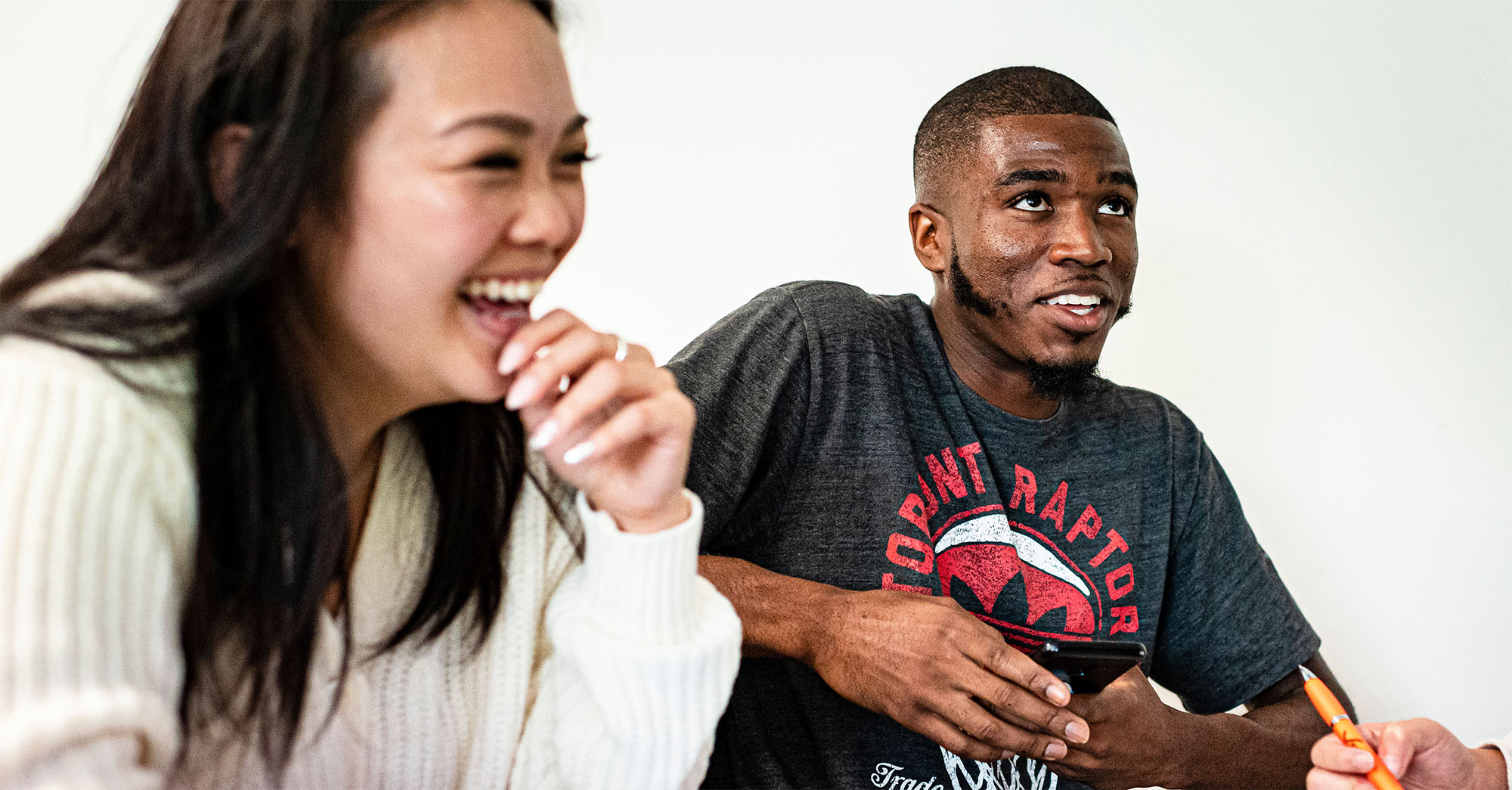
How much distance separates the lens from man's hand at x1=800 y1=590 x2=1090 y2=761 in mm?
1064

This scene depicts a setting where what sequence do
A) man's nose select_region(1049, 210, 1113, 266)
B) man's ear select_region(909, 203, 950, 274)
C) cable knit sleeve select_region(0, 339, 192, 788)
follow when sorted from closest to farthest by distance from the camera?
cable knit sleeve select_region(0, 339, 192, 788), man's nose select_region(1049, 210, 1113, 266), man's ear select_region(909, 203, 950, 274)

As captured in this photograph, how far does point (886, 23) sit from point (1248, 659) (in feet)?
3.68

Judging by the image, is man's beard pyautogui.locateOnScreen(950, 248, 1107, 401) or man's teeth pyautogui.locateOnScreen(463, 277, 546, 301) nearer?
man's teeth pyautogui.locateOnScreen(463, 277, 546, 301)

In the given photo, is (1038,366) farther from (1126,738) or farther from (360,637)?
(360,637)

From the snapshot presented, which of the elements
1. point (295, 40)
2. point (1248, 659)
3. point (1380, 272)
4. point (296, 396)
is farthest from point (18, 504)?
point (1380, 272)

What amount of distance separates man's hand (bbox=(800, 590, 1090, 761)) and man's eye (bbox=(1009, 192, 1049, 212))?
1.97ft

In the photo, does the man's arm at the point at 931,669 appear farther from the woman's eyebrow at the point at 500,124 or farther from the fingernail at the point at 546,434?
the woman's eyebrow at the point at 500,124

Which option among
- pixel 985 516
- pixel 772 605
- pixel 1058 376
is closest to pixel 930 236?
pixel 1058 376

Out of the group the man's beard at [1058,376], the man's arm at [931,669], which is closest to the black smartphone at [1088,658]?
the man's arm at [931,669]

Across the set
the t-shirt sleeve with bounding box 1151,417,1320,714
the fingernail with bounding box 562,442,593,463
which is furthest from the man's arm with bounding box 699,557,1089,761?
the t-shirt sleeve with bounding box 1151,417,1320,714

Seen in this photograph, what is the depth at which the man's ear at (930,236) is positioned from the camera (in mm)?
1551

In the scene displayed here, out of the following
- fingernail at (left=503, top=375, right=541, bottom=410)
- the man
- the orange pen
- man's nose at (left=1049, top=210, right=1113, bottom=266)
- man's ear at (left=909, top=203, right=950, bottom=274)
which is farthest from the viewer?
man's ear at (left=909, top=203, right=950, bottom=274)

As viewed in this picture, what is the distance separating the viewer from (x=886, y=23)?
1.76 meters

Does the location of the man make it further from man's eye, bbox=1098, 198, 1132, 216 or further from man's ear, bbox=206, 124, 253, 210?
man's ear, bbox=206, 124, 253, 210
